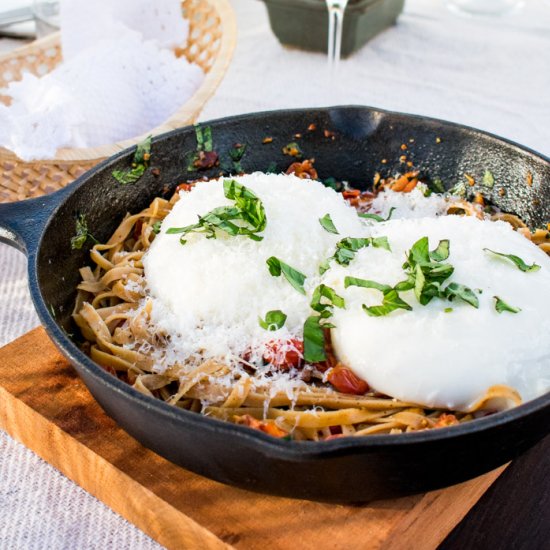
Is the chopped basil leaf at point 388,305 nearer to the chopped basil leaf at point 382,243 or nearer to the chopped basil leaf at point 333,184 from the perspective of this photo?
the chopped basil leaf at point 382,243

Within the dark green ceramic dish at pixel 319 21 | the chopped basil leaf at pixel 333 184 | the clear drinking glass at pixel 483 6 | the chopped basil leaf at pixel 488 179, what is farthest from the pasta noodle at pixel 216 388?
the clear drinking glass at pixel 483 6

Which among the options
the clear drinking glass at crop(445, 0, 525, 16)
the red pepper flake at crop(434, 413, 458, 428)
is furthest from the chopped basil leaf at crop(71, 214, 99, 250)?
the clear drinking glass at crop(445, 0, 525, 16)

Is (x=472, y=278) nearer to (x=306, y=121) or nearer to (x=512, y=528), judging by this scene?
(x=512, y=528)

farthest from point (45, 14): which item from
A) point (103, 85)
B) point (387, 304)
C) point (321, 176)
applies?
point (387, 304)

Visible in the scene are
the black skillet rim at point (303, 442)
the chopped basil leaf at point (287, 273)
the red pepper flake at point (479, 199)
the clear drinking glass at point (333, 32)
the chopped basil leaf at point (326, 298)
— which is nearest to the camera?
the black skillet rim at point (303, 442)

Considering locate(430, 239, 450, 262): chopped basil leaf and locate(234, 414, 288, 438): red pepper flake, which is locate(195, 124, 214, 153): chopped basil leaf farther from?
locate(234, 414, 288, 438): red pepper flake
